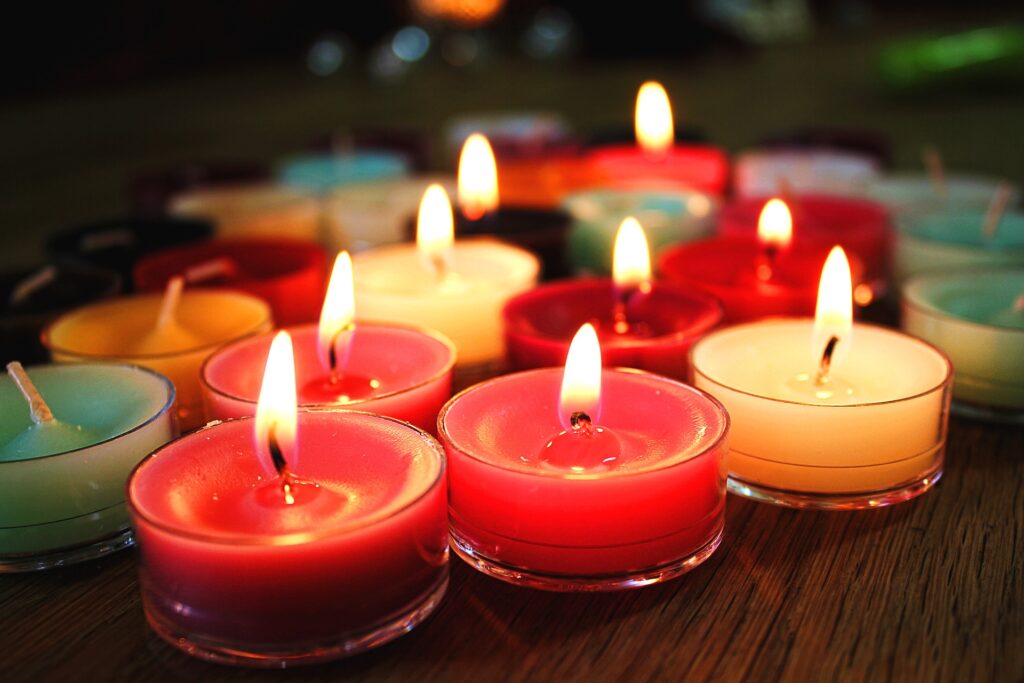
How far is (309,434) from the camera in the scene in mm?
815

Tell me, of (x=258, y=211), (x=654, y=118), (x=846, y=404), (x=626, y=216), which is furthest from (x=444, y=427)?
(x=654, y=118)

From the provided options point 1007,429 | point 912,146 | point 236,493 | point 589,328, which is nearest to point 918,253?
point 1007,429

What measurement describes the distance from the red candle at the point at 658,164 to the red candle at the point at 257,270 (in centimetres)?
60

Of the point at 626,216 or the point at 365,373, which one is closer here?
the point at 365,373

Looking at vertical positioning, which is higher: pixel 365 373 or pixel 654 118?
pixel 654 118

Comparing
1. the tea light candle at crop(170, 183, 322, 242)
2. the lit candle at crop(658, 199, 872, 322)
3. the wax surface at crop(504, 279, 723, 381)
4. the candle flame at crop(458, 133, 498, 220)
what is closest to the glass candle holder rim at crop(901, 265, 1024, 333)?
the lit candle at crop(658, 199, 872, 322)

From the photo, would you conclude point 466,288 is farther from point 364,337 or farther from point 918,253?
point 918,253

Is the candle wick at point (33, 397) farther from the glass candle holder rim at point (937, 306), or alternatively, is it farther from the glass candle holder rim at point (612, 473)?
the glass candle holder rim at point (937, 306)

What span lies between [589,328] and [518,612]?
0.22 metres

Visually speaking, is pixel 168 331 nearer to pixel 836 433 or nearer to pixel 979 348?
pixel 836 433

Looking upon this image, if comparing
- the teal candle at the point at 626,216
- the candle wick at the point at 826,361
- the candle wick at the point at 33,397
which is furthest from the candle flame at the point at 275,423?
Result: the teal candle at the point at 626,216

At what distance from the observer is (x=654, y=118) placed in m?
1.68

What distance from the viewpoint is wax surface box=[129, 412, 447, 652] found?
667 millimetres

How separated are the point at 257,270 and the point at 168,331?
29 cm
